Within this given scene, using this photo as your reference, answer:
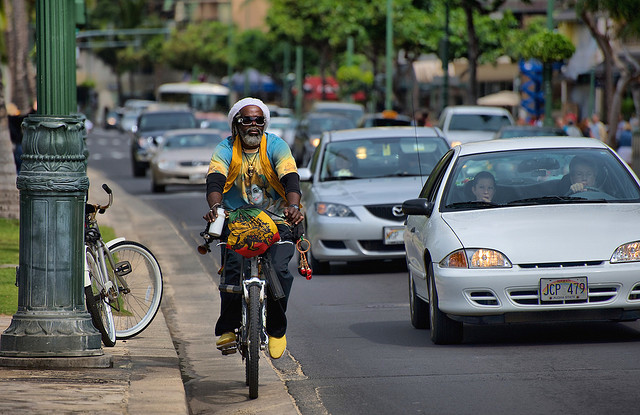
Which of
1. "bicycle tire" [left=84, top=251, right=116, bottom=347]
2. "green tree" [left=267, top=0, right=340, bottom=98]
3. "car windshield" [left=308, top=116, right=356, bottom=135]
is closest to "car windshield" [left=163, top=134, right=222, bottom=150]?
"car windshield" [left=308, top=116, right=356, bottom=135]

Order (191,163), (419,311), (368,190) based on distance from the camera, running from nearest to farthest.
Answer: (419,311), (368,190), (191,163)

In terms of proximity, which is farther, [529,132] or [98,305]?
[529,132]

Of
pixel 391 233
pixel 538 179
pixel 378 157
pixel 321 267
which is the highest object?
pixel 538 179

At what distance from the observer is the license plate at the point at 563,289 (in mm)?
8742

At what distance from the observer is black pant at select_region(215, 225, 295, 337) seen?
772 centimetres

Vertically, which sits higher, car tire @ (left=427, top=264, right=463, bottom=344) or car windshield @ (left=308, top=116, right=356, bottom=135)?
Answer: car tire @ (left=427, top=264, right=463, bottom=344)

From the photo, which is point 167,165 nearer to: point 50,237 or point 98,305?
point 98,305

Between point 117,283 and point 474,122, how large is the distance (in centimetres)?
2356

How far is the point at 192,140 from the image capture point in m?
30.9

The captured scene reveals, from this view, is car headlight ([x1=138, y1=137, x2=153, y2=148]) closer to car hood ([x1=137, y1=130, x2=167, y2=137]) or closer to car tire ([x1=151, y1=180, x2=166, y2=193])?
car hood ([x1=137, y1=130, x2=167, y2=137])

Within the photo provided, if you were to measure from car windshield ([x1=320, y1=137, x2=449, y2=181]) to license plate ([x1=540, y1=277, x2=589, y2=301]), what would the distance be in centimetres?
649

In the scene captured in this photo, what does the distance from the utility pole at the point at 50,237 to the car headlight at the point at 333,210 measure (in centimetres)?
652

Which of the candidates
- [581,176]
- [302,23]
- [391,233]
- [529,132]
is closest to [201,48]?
[302,23]

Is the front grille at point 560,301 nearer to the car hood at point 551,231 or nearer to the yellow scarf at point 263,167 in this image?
the car hood at point 551,231
